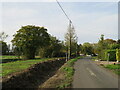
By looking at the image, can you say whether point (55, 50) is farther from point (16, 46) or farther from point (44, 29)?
point (16, 46)

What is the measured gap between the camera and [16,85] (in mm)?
10250

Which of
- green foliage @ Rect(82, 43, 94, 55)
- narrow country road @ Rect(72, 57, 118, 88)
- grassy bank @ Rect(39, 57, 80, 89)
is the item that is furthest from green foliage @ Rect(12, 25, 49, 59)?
green foliage @ Rect(82, 43, 94, 55)

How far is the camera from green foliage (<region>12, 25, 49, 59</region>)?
47.7 metres

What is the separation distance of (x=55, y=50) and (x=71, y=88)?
49072 millimetres

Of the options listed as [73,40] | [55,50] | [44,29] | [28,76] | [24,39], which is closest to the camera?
[28,76]

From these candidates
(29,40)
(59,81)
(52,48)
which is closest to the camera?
(59,81)

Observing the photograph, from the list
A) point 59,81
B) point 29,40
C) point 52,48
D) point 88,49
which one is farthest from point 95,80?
point 88,49

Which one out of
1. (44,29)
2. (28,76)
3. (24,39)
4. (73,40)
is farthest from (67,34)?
(28,76)

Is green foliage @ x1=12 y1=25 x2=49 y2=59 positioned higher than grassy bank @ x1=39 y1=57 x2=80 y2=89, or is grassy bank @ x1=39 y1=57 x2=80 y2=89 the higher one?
green foliage @ x1=12 y1=25 x2=49 y2=59

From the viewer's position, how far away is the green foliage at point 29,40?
4772 cm

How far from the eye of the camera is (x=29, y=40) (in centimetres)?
4728

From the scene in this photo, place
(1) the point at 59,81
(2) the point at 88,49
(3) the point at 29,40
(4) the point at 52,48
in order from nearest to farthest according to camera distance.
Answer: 1. (1) the point at 59,81
2. (3) the point at 29,40
3. (4) the point at 52,48
4. (2) the point at 88,49

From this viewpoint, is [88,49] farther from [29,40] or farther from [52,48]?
[29,40]

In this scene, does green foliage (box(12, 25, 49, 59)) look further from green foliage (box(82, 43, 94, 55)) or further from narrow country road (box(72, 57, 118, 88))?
green foliage (box(82, 43, 94, 55))
